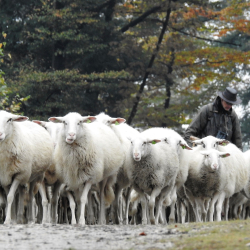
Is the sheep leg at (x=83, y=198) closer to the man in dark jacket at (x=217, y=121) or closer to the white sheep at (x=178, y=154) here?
the white sheep at (x=178, y=154)

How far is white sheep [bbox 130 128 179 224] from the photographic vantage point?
38.3 feet

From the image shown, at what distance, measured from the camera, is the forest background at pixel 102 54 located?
23422 millimetres

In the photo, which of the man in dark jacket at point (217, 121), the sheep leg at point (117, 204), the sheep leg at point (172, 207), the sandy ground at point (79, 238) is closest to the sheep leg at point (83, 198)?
the sandy ground at point (79, 238)

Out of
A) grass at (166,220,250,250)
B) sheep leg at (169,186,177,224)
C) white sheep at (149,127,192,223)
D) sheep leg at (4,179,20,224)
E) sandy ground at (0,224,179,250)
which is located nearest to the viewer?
grass at (166,220,250,250)

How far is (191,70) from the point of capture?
26.3 m

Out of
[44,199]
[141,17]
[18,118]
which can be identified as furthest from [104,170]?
[141,17]

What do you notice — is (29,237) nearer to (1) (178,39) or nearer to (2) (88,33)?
(2) (88,33)

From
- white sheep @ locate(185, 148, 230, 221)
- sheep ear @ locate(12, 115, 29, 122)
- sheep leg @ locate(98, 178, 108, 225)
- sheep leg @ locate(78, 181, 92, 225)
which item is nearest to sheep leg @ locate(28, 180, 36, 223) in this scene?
sheep leg @ locate(98, 178, 108, 225)

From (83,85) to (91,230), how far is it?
15228mm

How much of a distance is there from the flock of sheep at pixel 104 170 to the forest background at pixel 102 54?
9.89m

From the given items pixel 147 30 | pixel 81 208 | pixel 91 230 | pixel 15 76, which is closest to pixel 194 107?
pixel 147 30

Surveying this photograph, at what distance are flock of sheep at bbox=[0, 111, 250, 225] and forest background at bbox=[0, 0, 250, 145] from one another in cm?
989

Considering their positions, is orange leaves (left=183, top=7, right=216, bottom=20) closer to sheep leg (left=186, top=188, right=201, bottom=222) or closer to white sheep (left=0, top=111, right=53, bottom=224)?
sheep leg (left=186, top=188, right=201, bottom=222)

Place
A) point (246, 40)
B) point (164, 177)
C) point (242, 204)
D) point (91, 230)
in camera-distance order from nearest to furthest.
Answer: point (91, 230) → point (164, 177) → point (242, 204) → point (246, 40)
